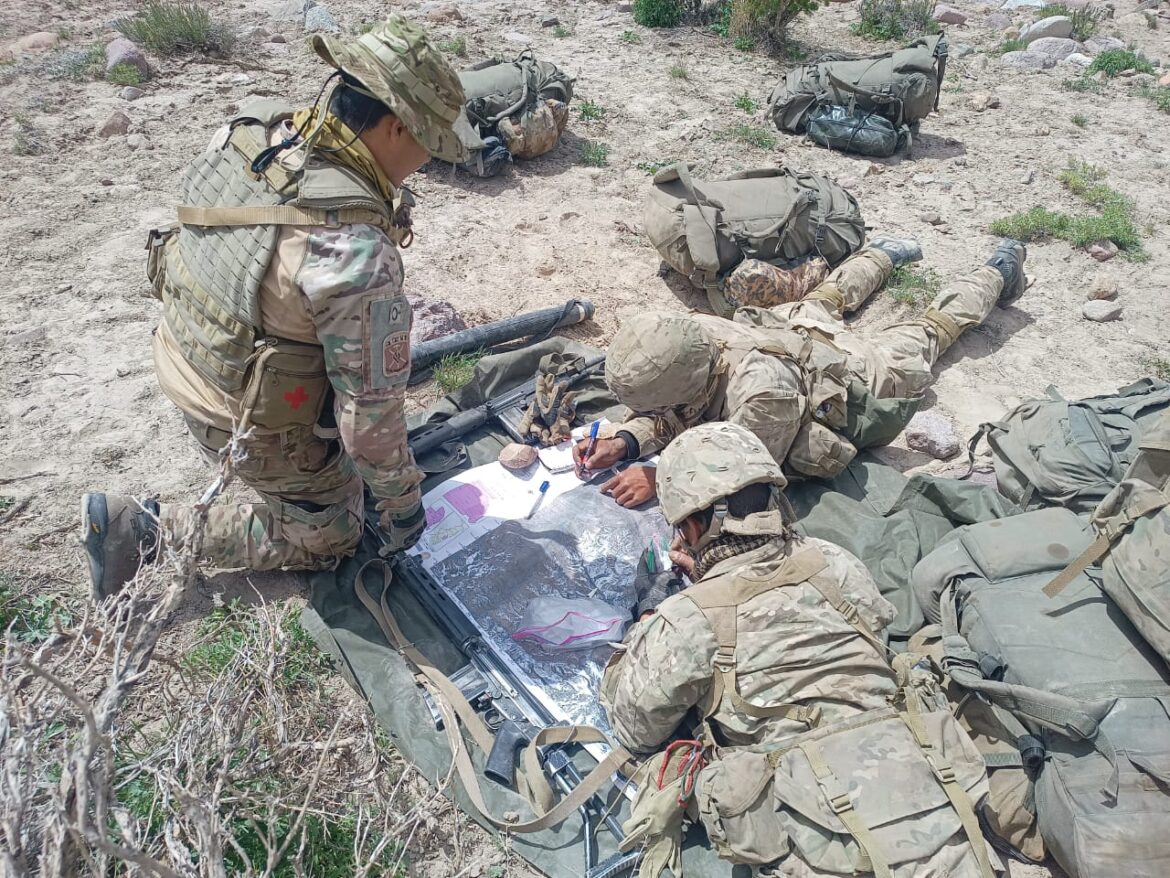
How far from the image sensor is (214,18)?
8945 mm

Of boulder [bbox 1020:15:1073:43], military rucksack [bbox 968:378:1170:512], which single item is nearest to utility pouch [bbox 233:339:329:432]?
military rucksack [bbox 968:378:1170:512]

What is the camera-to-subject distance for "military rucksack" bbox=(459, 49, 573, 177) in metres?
6.66

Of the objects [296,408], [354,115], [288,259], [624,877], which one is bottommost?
[624,877]

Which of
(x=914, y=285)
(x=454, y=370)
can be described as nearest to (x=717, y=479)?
(x=454, y=370)

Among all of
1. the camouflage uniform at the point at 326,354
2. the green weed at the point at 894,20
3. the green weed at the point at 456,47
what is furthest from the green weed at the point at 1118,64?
the camouflage uniform at the point at 326,354

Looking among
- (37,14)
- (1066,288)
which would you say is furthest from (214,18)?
(1066,288)

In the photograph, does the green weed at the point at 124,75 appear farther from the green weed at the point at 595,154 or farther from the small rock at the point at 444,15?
the green weed at the point at 595,154

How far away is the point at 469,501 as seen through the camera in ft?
12.5

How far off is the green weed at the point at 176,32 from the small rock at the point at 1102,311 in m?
8.34

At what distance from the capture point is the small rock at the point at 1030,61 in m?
8.89

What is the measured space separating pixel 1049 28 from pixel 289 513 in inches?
421

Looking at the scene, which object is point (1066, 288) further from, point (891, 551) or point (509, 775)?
point (509, 775)

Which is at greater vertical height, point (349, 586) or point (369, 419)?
point (369, 419)

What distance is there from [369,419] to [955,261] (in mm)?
4911
